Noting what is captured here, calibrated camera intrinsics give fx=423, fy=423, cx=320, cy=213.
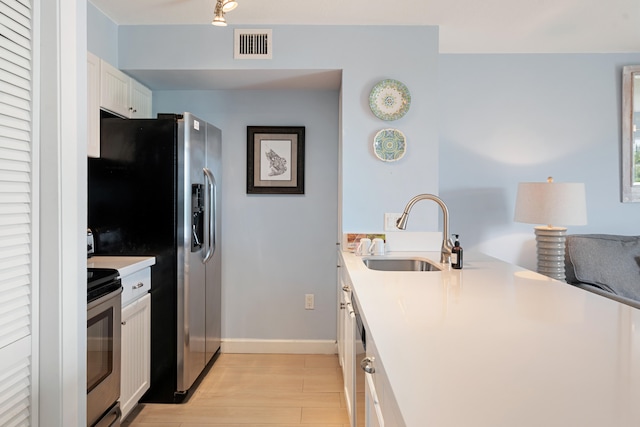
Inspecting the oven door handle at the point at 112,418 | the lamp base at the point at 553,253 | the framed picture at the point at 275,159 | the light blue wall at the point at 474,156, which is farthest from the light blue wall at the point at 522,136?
the oven door handle at the point at 112,418

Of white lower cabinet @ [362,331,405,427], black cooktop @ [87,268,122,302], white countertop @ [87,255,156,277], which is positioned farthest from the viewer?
white countertop @ [87,255,156,277]

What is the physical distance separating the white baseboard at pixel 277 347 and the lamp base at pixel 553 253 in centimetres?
164

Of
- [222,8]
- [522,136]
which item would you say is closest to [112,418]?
[222,8]

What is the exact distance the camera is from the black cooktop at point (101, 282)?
65.5 inches

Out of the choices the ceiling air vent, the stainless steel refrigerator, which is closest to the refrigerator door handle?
the stainless steel refrigerator

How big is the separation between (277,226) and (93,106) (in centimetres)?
154

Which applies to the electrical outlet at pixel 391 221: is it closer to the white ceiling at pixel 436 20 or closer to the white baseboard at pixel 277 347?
the white ceiling at pixel 436 20

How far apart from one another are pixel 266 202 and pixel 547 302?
91.4 inches

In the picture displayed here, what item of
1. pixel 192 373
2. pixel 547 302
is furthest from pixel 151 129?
pixel 547 302

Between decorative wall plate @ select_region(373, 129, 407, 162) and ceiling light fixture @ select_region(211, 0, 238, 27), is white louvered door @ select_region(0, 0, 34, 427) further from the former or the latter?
decorative wall plate @ select_region(373, 129, 407, 162)

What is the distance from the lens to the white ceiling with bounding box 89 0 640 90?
243 cm

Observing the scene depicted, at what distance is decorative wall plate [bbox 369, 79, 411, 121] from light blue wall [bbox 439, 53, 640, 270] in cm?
67

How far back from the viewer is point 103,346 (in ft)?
5.85

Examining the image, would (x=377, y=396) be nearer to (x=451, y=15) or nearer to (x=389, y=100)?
(x=389, y=100)
